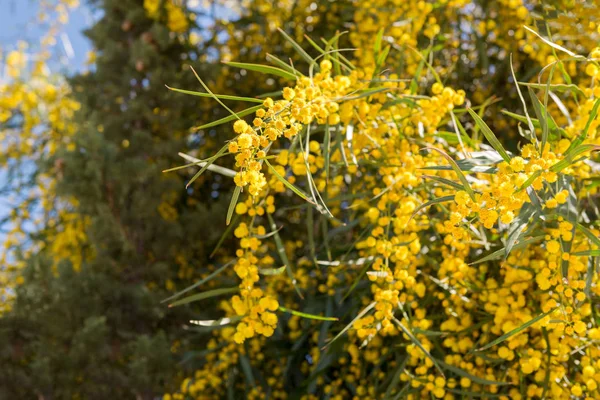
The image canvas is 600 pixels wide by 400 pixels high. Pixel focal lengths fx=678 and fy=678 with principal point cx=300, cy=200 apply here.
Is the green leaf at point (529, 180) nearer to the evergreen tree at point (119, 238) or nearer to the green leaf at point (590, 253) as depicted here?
the green leaf at point (590, 253)

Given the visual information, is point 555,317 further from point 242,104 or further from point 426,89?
point 242,104

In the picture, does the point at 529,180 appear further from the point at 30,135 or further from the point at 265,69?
the point at 30,135

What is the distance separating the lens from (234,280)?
175 centimetres

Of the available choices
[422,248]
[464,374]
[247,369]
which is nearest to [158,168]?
[247,369]

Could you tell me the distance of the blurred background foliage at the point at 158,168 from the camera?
1.71 meters

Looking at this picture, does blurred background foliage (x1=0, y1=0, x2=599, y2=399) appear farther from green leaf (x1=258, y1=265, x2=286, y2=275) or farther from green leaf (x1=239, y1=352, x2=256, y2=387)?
green leaf (x1=258, y1=265, x2=286, y2=275)

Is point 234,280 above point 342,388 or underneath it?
above

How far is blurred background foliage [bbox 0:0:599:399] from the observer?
171cm

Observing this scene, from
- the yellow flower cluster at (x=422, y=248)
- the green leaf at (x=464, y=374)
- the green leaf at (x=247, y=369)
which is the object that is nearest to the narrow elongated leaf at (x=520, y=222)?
the yellow flower cluster at (x=422, y=248)

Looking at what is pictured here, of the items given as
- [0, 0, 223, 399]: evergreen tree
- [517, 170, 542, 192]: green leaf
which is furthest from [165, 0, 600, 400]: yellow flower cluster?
[0, 0, 223, 399]: evergreen tree

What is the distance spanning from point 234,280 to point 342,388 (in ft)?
1.39

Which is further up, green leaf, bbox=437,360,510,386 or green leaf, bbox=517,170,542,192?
green leaf, bbox=517,170,542,192

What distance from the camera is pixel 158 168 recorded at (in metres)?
1.92

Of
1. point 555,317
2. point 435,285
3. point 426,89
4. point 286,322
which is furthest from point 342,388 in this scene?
point 426,89
